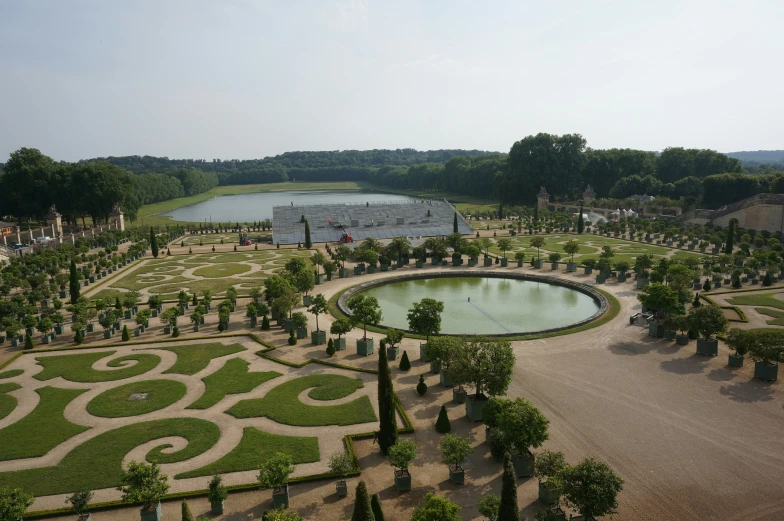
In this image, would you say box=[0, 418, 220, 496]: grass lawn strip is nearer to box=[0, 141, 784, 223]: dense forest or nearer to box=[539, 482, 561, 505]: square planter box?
box=[539, 482, 561, 505]: square planter box

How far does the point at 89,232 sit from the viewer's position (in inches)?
3282

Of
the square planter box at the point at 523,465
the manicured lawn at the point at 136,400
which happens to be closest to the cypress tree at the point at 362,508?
the square planter box at the point at 523,465

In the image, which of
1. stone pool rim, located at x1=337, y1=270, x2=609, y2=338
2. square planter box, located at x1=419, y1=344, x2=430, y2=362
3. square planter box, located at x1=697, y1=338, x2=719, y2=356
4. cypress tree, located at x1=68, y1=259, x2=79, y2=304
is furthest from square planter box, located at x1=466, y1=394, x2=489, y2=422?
cypress tree, located at x1=68, y1=259, x2=79, y2=304

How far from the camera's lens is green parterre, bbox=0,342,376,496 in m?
20.0

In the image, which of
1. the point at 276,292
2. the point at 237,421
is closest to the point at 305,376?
the point at 237,421

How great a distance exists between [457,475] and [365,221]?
61913mm

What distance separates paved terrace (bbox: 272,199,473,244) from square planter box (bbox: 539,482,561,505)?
57.3 metres

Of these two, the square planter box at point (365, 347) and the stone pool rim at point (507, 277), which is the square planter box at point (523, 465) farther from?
the stone pool rim at point (507, 277)

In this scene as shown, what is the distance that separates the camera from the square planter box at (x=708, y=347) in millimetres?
29141

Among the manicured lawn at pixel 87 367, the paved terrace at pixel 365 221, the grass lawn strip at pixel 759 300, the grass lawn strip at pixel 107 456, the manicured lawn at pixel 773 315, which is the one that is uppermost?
the paved terrace at pixel 365 221

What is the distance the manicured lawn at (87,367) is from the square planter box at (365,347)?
476 inches

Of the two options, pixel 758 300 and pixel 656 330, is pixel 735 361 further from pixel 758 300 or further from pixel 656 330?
pixel 758 300

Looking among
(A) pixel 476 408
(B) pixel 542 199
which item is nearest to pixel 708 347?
(A) pixel 476 408

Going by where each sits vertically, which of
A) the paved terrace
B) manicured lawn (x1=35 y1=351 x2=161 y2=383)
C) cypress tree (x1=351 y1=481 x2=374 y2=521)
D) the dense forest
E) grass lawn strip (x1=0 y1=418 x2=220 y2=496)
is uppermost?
the dense forest
